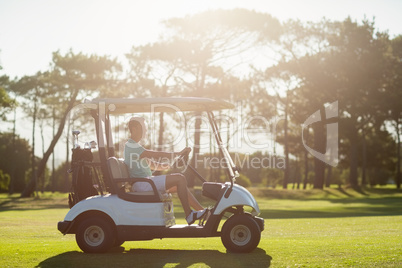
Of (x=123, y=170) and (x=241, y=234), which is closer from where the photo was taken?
(x=241, y=234)

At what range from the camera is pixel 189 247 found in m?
10.4

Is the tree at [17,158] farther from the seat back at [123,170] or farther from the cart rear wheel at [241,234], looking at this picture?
the cart rear wheel at [241,234]

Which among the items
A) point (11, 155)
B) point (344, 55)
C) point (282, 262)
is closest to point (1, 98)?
point (344, 55)

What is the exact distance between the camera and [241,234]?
30.9ft

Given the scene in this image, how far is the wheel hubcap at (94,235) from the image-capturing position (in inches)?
377

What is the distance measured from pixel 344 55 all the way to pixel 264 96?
7586 mm

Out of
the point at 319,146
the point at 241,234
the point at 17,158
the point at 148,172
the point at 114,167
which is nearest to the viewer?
the point at 241,234

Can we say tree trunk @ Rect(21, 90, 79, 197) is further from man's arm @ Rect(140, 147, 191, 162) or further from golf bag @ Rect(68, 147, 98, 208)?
man's arm @ Rect(140, 147, 191, 162)

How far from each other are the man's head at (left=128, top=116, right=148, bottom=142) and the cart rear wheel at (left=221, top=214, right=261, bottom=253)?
207 centimetres

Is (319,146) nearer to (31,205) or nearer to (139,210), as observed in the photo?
(31,205)

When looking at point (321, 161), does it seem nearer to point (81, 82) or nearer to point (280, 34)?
point (280, 34)

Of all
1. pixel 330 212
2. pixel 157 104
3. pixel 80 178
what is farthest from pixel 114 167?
pixel 330 212

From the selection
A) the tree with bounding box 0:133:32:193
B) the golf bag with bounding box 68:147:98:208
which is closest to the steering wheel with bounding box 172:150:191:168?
the golf bag with bounding box 68:147:98:208

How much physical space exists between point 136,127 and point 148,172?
0.77m
